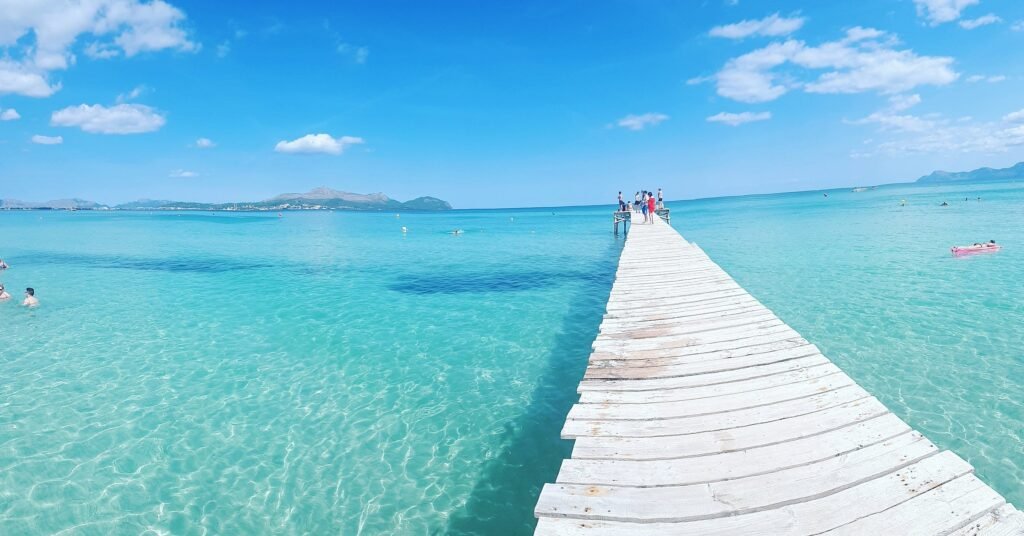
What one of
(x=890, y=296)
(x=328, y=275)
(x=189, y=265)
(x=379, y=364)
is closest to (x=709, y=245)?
(x=890, y=296)

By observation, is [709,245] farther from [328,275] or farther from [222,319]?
[222,319]

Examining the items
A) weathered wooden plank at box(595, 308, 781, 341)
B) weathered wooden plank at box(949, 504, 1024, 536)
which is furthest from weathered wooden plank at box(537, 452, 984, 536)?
weathered wooden plank at box(595, 308, 781, 341)

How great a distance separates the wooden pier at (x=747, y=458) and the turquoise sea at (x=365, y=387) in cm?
241

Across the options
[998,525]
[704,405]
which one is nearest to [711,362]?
[704,405]

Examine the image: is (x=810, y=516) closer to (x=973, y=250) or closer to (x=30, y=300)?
(x=30, y=300)

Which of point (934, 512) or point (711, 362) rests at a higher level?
point (711, 362)

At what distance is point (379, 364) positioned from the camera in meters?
11.3

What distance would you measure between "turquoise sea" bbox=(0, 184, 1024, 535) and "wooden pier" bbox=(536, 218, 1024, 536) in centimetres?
241

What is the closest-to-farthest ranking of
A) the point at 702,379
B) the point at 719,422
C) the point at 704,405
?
the point at 719,422, the point at 704,405, the point at 702,379

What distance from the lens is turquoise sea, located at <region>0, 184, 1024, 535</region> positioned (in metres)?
6.60

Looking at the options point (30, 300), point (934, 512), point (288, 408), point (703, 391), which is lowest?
point (288, 408)

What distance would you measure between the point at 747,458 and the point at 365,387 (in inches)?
319

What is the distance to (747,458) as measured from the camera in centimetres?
418

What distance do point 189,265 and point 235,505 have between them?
28.2 meters
